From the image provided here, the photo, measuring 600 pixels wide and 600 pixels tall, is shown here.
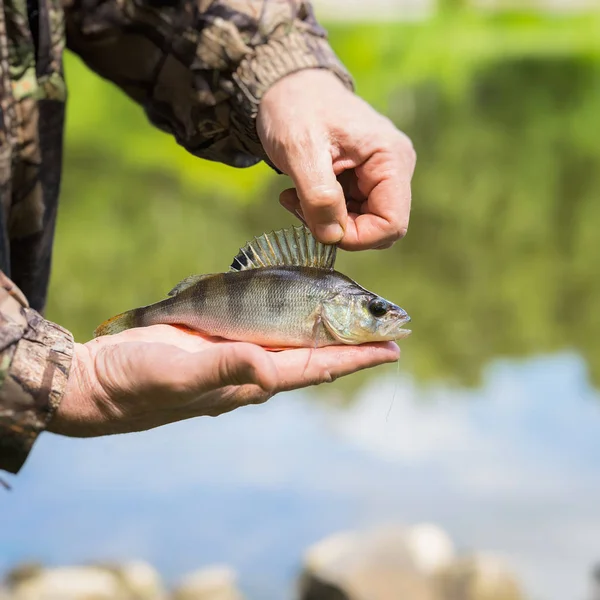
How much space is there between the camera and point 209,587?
4758mm

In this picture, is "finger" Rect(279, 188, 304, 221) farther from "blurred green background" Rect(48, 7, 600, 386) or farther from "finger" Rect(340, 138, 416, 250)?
"blurred green background" Rect(48, 7, 600, 386)

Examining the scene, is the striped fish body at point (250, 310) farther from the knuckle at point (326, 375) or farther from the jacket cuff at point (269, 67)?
the jacket cuff at point (269, 67)

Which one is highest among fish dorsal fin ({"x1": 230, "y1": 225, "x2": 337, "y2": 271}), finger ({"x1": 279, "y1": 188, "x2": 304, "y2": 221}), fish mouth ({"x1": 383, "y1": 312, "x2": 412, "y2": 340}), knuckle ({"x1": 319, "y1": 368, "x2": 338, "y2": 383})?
finger ({"x1": 279, "y1": 188, "x2": 304, "y2": 221})

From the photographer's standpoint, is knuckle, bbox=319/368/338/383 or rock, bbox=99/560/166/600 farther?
rock, bbox=99/560/166/600

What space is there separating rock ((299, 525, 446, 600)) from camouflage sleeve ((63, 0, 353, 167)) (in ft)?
8.44

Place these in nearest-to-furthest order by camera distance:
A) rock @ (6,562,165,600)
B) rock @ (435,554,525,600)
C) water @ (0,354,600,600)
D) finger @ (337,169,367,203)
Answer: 1. finger @ (337,169,367,203)
2. rock @ (6,562,165,600)
3. rock @ (435,554,525,600)
4. water @ (0,354,600,600)

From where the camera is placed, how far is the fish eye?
2.07 meters

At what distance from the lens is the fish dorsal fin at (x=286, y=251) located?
6.86 ft

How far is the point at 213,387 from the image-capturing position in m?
1.66

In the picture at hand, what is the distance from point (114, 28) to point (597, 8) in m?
24.4

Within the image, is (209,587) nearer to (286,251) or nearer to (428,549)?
(428,549)

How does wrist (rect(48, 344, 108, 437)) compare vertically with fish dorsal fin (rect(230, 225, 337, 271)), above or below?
below

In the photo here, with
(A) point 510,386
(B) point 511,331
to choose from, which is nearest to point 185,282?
(A) point 510,386

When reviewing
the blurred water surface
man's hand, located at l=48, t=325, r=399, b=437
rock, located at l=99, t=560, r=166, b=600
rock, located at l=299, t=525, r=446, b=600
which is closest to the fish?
man's hand, located at l=48, t=325, r=399, b=437
